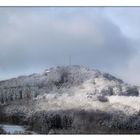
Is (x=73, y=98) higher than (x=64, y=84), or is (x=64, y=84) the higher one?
(x=64, y=84)

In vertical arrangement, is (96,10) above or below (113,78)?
above

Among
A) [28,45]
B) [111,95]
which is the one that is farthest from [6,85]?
[111,95]

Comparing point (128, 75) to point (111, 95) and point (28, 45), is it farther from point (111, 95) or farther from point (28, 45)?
point (28, 45)

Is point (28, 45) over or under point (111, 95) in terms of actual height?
over
